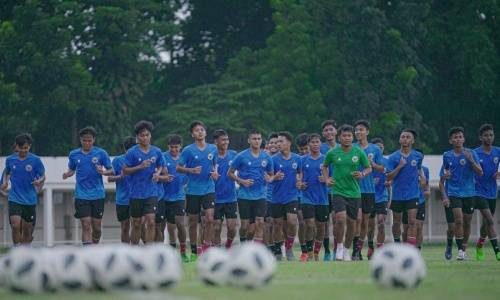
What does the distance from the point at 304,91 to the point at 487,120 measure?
9.82 metres

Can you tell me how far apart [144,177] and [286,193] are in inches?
129

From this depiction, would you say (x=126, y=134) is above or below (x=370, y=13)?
below

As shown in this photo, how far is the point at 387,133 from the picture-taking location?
195 ft

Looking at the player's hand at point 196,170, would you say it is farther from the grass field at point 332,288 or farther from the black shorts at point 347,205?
the grass field at point 332,288

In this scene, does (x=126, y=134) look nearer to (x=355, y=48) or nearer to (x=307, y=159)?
(x=355, y=48)

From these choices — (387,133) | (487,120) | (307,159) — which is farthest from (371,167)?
(487,120)

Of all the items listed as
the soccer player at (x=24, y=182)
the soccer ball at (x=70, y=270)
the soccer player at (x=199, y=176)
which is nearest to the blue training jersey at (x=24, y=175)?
the soccer player at (x=24, y=182)

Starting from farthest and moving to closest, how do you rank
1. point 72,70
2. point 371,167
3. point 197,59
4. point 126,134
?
point 197,59 → point 126,134 → point 72,70 → point 371,167

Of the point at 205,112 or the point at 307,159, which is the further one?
the point at 205,112

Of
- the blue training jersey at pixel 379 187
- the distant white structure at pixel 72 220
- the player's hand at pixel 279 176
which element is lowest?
the distant white structure at pixel 72 220

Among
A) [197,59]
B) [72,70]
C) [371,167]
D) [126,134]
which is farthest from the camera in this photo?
[197,59]

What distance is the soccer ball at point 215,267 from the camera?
14.7 metres

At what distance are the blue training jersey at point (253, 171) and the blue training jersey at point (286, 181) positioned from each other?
0.50 metres

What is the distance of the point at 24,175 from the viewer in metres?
24.9
